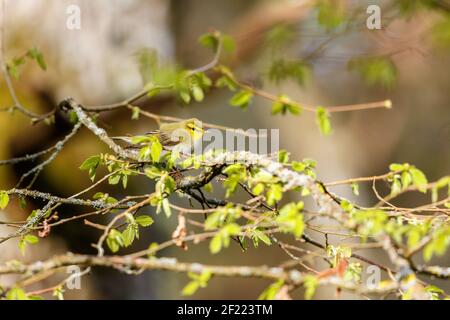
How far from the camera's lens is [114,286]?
295 centimetres

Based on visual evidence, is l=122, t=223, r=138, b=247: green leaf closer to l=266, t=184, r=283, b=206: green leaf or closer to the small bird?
l=266, t=184, r=283, b=206: green leaf

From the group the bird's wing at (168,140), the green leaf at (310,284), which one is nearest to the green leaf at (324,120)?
the green leaf at (310,284)

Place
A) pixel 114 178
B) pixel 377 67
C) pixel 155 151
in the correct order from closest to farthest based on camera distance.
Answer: pixel 155 151 → pixel 114 178 → pixel 377 67

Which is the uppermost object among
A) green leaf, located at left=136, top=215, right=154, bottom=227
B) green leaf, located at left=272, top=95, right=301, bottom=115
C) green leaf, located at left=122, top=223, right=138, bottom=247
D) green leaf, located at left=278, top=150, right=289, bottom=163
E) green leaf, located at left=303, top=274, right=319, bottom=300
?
green leaf, located at left=272, top=95, right=301, bottom=115

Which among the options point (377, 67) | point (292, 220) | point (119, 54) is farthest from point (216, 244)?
point (119, 54)

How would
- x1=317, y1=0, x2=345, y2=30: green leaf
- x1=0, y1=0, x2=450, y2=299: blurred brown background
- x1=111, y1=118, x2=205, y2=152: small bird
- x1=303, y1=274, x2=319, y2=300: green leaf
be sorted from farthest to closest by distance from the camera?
1. x1=0, y1=0, x2=450, y2=299: blurred brown background
2. x1=317, y1=0, x2=345, y2=30: green leaf
3. x1=111, y1=118, x2=205, y2=152: small bird
4. x1=303, y1=274, x2=319, y2=300: green leaf

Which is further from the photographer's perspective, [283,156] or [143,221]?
[143,221]

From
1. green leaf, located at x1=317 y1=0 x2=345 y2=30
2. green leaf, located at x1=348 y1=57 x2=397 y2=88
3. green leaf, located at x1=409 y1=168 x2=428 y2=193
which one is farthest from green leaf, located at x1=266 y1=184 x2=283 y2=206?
green leaf, located at x1=348 y1=57 x2=397 y2=88

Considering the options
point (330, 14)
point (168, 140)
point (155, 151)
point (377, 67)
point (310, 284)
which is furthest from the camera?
point (377, 67)

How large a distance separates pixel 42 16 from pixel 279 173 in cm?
201

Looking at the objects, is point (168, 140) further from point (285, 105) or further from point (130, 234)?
point (285, 105)

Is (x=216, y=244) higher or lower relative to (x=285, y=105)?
lower

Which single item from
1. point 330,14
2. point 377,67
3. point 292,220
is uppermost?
point 330,14

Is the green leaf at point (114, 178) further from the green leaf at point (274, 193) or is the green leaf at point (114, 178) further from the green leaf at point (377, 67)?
the green leaf at point (377, 67)
